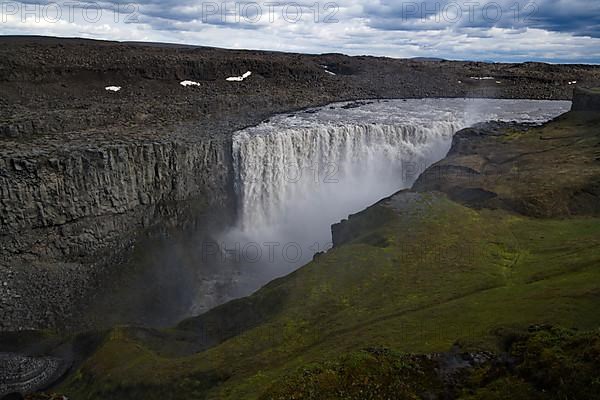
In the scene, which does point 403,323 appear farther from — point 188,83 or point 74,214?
point 188,83

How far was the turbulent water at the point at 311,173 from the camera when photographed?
47281mm

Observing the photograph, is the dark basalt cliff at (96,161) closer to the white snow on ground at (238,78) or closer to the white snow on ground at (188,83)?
the white snow on ground at (188,83)

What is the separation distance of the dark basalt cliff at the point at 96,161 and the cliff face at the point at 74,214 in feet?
0.24

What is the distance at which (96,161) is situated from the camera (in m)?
37.3

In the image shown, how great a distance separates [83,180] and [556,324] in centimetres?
3195

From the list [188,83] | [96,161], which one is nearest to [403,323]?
[96,161]

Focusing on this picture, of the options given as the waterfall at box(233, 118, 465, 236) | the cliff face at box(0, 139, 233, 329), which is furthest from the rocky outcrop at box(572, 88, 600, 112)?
the cliff face at box(0, 139, 233, 329)

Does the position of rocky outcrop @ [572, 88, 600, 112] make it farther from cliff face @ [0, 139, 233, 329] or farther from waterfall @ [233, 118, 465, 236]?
cliff face @ [0, 139, 233, 329]

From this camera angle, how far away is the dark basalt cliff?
35.0 m

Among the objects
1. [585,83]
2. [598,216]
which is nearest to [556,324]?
[598,216]

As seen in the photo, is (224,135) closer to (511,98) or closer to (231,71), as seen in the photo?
(231,71)

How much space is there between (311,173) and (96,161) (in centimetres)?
2178

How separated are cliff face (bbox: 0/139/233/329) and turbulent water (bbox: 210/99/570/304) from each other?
6.85 meters

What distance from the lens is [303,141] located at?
169 feet
